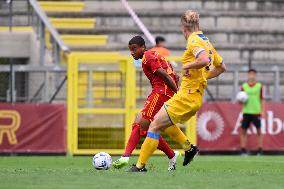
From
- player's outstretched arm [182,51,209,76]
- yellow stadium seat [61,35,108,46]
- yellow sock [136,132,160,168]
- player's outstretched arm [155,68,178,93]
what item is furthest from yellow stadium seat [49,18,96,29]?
player's outstretched arm [182,51,209,76]

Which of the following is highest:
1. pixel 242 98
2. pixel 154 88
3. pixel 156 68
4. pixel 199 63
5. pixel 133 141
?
pixel 199 63

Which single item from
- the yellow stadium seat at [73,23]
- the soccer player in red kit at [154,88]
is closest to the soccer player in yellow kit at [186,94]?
the soccer player in red kit at [154,88]

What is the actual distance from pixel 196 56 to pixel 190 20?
0.50 metres

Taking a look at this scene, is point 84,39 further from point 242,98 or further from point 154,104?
point 154,104

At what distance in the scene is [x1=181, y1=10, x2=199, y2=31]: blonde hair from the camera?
1210 cm

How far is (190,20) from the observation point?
1212cm

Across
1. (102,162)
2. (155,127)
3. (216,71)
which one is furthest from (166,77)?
(102,162)

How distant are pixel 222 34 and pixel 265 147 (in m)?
6.25

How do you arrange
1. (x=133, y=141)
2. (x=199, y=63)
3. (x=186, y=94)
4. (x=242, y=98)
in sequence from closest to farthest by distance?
(x=199, y=63), (x=186, y=94), (x=133, y=141), (x=242, y=98)

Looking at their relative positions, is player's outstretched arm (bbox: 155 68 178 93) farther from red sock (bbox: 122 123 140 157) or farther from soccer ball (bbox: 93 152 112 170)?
soccer ball (bbox: 93 152 112 170)

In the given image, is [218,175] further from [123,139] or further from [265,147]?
[265,147]

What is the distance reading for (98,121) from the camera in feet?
67.6

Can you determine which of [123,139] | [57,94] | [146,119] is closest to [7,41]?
[57,94]

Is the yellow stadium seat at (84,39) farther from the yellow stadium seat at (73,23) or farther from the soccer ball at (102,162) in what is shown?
the soccer ball at (102,162)
